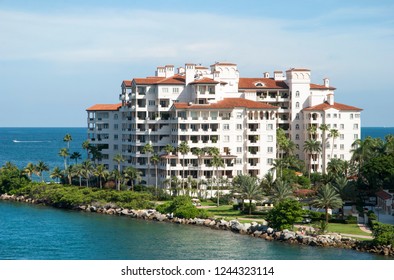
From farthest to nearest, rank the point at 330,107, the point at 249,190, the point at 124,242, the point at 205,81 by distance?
the point at 330,107, the point at 205,81, the point at 249,190, the point at 124,242

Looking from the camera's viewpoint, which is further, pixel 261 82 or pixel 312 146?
pixel 261 82

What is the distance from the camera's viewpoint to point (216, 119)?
96.4 metres

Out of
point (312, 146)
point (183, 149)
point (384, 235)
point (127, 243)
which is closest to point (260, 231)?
point (127, 243)

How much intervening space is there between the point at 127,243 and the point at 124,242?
532 mm

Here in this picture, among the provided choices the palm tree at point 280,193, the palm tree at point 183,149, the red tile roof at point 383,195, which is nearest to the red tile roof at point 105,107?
the palm tree at point 183,149

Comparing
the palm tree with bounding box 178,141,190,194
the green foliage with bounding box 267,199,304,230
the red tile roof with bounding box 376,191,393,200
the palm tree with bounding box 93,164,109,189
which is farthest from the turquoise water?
the red tile roof with bounding box 376,191,393,200

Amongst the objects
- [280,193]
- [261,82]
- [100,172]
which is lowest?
[280,193]

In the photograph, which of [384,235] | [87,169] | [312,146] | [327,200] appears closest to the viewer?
[384,235]

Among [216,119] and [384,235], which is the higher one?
[216,119]

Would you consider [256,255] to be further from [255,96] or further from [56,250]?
[255,96]

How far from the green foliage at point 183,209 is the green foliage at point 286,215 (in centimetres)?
1003

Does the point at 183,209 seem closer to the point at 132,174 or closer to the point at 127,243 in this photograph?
the point at 127,243

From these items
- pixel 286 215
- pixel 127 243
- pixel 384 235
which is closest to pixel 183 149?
pixel 286 215

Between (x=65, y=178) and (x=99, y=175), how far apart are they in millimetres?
6986
